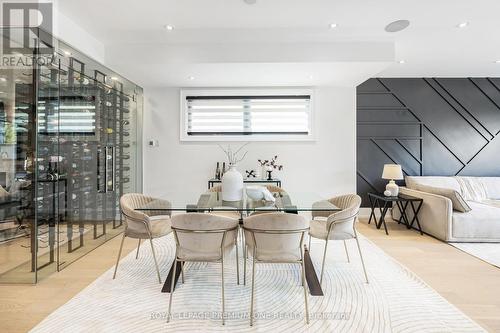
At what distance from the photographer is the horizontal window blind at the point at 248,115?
491cm

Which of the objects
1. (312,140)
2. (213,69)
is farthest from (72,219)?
(312,140)

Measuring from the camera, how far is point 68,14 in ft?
9.77

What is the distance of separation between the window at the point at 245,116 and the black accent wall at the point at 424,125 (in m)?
1.25

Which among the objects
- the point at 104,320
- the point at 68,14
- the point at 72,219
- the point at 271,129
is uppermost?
the point at 68,14

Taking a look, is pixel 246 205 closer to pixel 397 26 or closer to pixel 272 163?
pixel 272 163

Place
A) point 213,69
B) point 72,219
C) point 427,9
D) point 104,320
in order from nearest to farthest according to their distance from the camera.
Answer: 1. point 104,320
2. point 427,9
3. point 72,219
4. point 213,69

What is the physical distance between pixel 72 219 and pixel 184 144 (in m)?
2.27

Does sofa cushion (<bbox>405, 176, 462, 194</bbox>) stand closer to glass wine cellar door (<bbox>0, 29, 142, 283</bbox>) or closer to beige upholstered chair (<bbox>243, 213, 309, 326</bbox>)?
beige upholstered chair (<bbox>243, 213, 309, 326</bbox>)

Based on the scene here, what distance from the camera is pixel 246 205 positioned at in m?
2.42

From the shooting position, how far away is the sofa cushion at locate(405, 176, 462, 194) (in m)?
4.62

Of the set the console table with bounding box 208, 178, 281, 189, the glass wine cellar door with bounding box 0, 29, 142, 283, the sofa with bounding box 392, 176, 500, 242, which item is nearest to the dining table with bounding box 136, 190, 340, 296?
the glass wine cellar door with bounding box 0, 29, 142, 283

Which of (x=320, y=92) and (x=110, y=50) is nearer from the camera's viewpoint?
(x=110, y=50)

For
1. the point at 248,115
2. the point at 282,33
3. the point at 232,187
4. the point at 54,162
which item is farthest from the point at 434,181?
the point at 54,162

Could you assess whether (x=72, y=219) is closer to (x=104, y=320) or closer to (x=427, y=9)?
(x=104, y=320)
